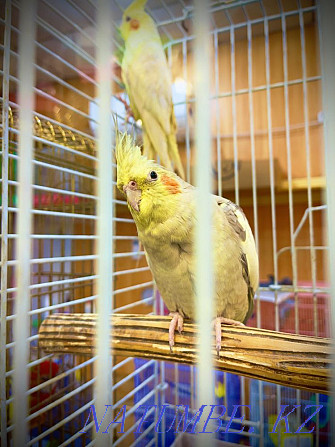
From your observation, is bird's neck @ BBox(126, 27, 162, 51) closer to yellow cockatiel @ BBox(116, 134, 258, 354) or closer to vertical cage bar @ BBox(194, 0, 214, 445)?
yellow cockatiel @ BBox(116, 134, 258, 354)

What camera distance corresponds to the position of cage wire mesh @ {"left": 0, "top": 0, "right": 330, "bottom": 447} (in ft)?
1.80

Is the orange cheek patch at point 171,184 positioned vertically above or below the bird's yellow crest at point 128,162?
below

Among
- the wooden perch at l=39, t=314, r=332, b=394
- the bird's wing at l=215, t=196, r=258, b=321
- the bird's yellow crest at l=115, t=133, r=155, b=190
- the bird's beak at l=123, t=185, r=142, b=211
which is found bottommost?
the wooden perch at l=39, t=314, r=332, b=394

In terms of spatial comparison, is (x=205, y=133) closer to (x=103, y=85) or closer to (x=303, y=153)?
(x=103, y=85)

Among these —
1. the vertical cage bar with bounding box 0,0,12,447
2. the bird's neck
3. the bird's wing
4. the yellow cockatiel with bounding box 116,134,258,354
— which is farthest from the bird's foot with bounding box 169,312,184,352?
the bird's neck

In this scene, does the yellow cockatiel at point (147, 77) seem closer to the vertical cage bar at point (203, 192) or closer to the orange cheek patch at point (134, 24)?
the orange cheek patch at point (134, 24)

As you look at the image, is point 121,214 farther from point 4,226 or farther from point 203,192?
point 203,192

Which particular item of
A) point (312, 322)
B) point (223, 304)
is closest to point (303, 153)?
point (312, 322)

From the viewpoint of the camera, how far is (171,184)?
1.71 ft

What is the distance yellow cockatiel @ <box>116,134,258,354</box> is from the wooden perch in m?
0.03

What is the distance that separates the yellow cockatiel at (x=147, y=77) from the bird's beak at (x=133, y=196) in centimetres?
30

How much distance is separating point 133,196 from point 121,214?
388mm

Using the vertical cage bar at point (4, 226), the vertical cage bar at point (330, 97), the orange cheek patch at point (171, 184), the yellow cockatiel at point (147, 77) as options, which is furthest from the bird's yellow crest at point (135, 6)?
the vertical cage bar at point (330, 97)

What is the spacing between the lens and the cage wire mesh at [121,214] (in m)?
0.55
